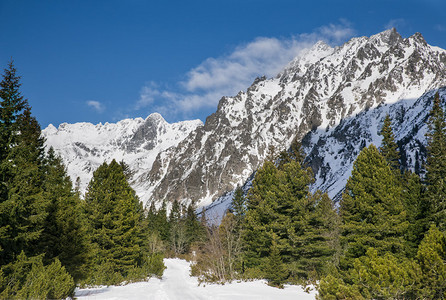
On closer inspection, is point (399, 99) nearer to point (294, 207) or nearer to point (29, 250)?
point (294, 207)

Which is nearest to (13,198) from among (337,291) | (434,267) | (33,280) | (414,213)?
(33,280)

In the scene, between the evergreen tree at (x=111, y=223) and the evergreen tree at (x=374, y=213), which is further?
the evergreen tree at (x=111, y=223)

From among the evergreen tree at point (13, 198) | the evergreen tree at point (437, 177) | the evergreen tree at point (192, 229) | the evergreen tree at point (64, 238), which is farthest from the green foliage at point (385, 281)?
the evergreen tree at point (192, 229)

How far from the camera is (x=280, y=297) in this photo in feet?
54.5

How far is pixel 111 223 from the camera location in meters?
25.4

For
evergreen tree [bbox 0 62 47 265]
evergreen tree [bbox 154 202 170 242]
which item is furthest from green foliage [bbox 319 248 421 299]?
evergreen tree [bbox 154 202 170 242]

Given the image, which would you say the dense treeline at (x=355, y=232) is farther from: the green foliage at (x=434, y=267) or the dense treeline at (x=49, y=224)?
the dense treeline at (x=49, y=224)

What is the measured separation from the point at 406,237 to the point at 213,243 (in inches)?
588

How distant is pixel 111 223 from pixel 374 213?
2004cm

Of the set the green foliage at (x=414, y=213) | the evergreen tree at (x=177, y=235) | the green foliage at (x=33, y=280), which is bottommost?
the evergreen tree at (x=177, y=235)

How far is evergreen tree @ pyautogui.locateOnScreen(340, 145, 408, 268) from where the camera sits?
18.6m

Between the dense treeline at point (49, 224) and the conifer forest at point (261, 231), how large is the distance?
63 millimetres

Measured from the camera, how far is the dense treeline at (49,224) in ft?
37.5

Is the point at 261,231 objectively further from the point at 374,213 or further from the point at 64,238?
the point at 64,238
